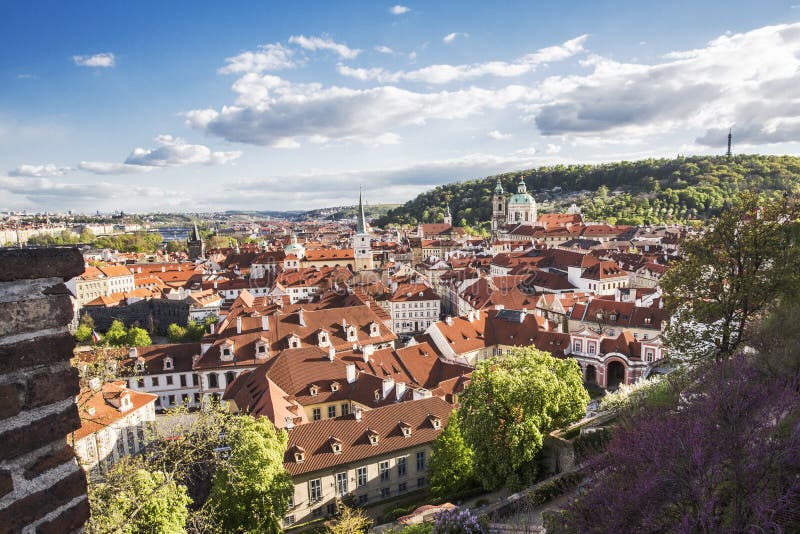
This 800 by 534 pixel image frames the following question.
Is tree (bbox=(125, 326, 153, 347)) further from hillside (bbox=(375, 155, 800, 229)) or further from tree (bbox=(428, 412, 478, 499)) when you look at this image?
hillside (bbox=(375, 155, 800, 229))

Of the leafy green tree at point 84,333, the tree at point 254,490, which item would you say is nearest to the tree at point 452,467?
the tree at point 254,490

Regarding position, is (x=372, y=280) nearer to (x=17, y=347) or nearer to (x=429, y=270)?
(x=429, y=270)

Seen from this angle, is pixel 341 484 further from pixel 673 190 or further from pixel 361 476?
pixel 673 190

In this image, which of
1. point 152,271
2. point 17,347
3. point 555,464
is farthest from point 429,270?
point 17,347

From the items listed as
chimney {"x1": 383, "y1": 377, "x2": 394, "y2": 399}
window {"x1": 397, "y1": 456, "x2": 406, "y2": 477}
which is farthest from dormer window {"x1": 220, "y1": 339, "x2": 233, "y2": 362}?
window {"x1": 397, "y1": 456, "x2": 406, "y2": 477}

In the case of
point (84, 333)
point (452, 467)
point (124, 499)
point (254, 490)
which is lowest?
point (84, 333)

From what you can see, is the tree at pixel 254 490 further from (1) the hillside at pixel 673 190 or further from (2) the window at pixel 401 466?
(1) the hillside at pixel 673 190

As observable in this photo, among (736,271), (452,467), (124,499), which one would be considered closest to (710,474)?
(124,499)
